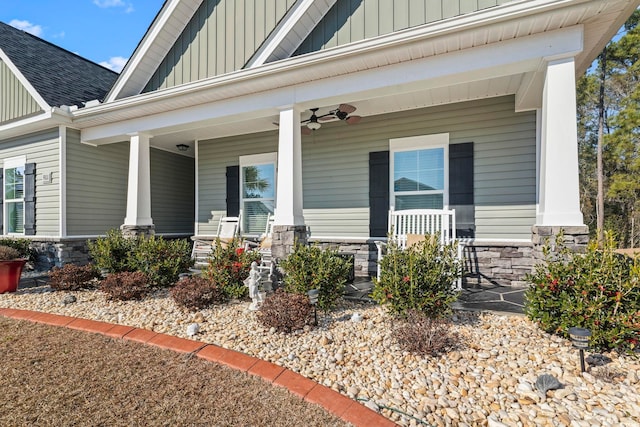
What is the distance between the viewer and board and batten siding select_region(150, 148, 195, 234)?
787 centimetres

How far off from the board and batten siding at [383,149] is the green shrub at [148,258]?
2244 millimetres

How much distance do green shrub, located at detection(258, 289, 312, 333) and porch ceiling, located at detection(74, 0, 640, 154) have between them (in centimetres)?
280

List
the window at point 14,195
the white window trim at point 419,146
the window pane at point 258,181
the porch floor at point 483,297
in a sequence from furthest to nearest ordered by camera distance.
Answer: the window at point 14,195
the window pane at point 258,181
the white window trim at point 419,146
the porch floor at point 483,297

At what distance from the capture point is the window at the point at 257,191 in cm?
667

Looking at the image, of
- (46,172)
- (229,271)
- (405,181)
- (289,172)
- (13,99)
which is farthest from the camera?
(13,99)

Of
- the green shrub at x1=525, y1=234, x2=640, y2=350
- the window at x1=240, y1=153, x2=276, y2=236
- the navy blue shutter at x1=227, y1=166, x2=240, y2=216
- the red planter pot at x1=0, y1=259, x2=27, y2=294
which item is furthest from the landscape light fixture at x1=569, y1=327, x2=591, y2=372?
the red planter pot at x1=0, y1=259, x2=27, y2=294

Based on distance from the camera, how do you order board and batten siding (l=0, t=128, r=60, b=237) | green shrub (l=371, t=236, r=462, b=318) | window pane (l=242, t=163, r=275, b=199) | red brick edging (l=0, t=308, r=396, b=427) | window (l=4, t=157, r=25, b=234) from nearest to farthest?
red brick edging (l=0, t=308, r=396, b=427), green shrub (l=371, t=236, r=462, b=318), board and batten siding (l=0, t=128, r=60, b=237), window pane (l=242, t=163, r=275, b=199), window (l=4, t=157, r=25, b=234)

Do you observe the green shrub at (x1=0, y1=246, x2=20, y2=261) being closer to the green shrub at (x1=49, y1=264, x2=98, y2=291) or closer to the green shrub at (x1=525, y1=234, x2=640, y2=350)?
the green shrub at (x1=49, y1=264, x2=98, y2=291)

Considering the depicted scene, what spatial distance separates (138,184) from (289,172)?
324 cm

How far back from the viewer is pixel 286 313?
2.99m

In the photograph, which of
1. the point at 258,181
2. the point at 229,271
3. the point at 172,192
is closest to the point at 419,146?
the point at 258,181

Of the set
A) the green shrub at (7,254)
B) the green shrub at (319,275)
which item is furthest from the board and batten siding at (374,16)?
the green shrub at (7,254)

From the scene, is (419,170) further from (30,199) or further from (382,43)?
(30,199)

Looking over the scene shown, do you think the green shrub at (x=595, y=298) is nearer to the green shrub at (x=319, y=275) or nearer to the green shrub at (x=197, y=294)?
the green shrub at (x=319, y=275)
